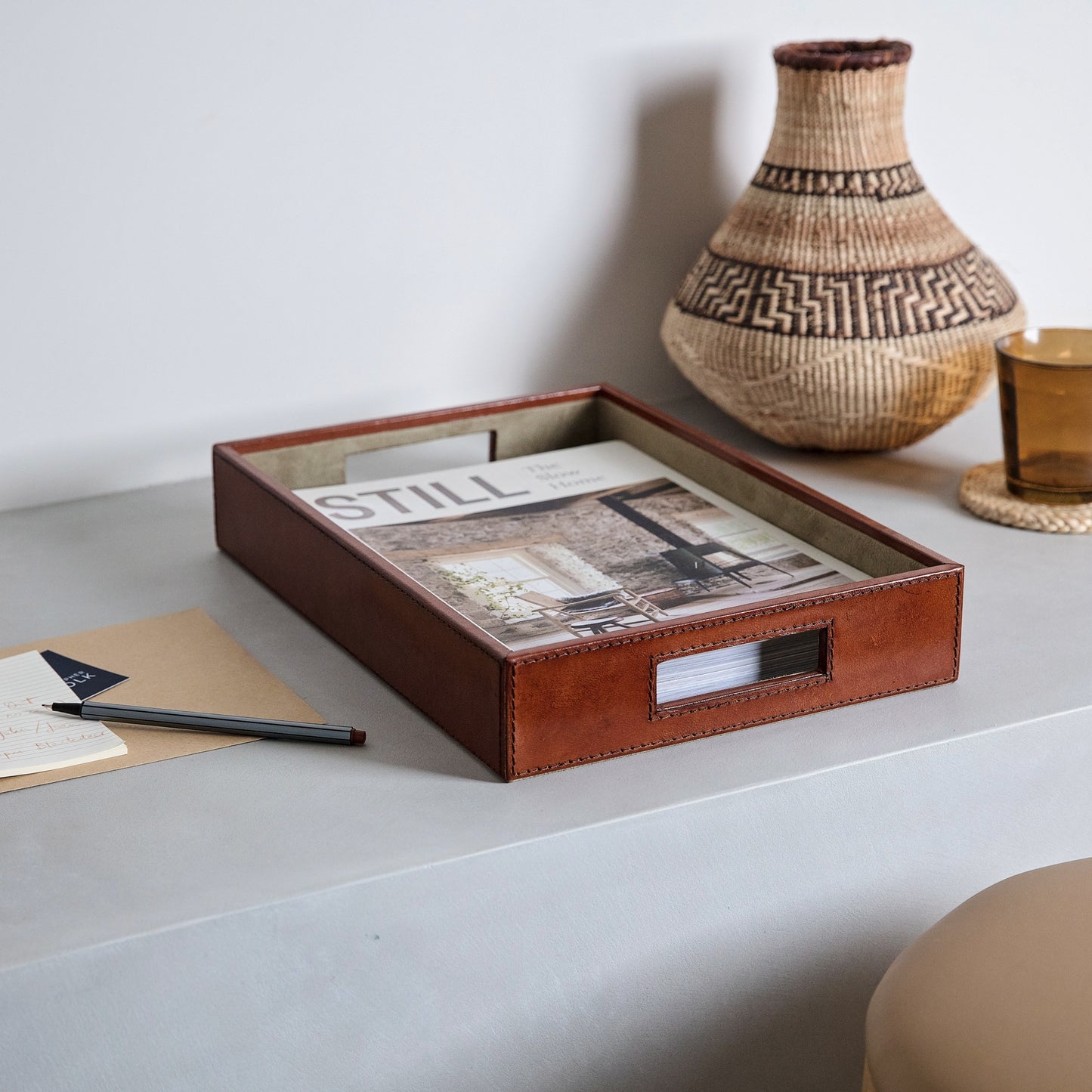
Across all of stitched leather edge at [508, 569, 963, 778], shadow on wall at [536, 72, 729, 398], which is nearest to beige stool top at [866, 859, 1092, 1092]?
stitched leather edge at [508, 569, 963, 778]

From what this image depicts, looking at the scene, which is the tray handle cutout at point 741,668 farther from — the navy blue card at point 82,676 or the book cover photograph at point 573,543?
the navy blue card at point 82,676

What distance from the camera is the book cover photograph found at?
2.56 feet

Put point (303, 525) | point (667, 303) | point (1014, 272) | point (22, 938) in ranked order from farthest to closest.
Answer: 1. point (1014, 272)
2. point (667, 303)
3. point (303, 525)
4. point (22, 938)

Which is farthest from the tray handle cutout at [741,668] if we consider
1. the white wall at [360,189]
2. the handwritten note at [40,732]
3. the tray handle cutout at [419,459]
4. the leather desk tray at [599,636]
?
the white wall at [360,189]

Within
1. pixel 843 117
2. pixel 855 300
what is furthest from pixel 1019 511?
pixel 843 117

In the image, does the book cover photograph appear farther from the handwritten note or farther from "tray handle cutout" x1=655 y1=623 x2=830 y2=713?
the handwritten note

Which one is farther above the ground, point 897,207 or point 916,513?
point 897,207

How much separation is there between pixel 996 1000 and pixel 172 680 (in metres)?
0.44

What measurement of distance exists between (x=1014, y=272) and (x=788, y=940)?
0.89 m

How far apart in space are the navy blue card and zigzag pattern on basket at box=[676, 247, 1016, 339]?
53 centimetres

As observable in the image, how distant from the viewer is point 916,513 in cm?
103

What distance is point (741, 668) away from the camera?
2.37 ft

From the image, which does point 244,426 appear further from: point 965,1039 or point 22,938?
point 965,1039

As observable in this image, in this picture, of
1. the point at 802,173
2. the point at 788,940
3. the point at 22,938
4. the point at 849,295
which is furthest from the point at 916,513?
the point at 22,938
